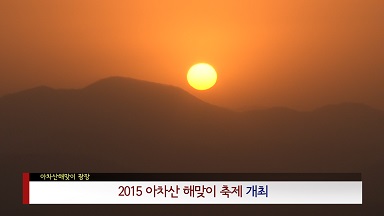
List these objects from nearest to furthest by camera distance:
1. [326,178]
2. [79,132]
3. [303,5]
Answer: [326,178] → [303,5] → [79,132]

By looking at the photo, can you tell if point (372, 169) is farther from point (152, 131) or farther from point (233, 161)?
Answer: point (152, 131)

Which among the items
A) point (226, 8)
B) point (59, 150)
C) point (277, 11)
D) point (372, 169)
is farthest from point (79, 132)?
point (372, 169)
